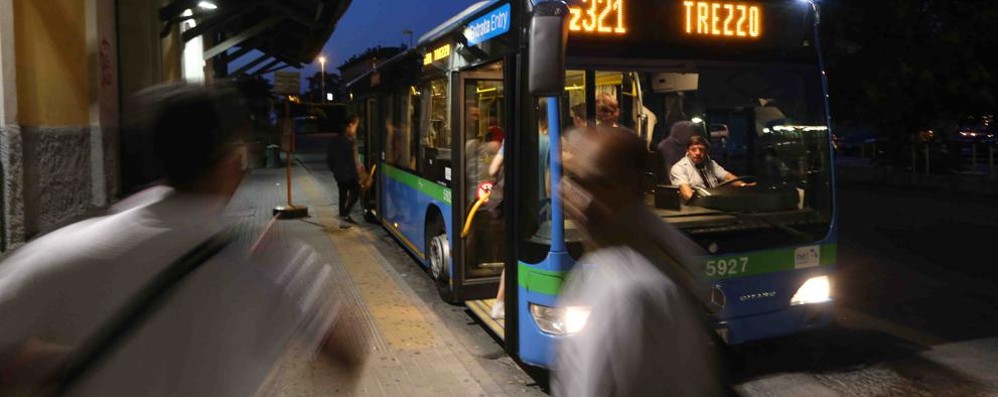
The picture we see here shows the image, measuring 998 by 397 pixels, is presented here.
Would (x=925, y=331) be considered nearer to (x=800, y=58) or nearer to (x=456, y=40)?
(x=800, y=58)

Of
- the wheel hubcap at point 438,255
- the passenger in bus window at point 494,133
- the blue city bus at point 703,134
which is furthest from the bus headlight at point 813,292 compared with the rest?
the wheel hubcap at point 438,255

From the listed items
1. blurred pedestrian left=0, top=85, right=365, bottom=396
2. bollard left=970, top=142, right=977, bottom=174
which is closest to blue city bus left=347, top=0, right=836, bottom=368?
blurred pedestrian left=0, top=85, right=365, bottom=396

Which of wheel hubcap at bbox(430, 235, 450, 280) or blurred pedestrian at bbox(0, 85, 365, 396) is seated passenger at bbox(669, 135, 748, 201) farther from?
blurred pedestrian at bbox(0, 85, 365, 396)

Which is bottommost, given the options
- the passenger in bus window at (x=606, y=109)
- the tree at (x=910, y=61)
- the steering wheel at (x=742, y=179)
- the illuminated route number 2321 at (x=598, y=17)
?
the steering wheel at (x=742, y=179)

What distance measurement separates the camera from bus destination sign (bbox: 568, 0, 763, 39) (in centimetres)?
496

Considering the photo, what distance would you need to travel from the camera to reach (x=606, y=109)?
5.11 metres

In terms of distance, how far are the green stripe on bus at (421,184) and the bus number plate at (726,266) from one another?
2.69 metres

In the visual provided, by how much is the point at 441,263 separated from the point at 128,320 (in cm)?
598

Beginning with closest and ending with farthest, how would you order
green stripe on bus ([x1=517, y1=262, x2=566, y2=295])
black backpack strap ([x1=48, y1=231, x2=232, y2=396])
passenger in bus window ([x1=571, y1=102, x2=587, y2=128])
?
black backpack strap ([x1=48, y1=231, x2=232, y2=396]) → green stripe on bus ([x1=517, y1=262, x2=566, y2=295]) → passenger in bus window ([x1=571, y1=102, x2=587, y2=128])

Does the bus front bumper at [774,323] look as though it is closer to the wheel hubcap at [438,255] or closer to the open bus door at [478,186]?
the open bus door at [478,186]

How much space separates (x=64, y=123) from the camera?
7.64m

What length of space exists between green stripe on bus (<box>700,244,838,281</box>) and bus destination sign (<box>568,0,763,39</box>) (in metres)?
1.45

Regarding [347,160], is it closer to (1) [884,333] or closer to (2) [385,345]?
(2) [385,345]

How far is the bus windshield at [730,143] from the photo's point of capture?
5.21 metres
